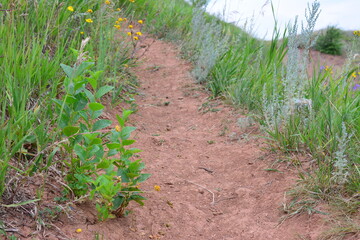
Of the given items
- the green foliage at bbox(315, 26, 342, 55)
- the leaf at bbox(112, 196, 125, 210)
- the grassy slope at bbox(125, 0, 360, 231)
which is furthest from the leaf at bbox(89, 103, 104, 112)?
the green foliage at bbox(315, 26, 342, 55)

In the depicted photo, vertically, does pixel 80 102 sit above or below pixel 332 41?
below

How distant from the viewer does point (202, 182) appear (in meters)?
3.11

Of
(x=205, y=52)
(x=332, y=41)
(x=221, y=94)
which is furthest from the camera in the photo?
(x=332, y=41)

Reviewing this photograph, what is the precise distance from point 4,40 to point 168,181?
5.05ft

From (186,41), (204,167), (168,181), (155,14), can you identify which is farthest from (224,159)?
(155,14)

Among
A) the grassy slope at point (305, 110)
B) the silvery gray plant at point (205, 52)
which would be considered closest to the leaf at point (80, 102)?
the grassy slope at point (305, 110)

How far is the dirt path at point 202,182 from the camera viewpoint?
2402 millimetres

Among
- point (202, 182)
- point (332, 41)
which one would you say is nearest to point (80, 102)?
point (202, 182)

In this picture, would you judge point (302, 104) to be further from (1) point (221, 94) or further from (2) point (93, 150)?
(2) point (93, 150)

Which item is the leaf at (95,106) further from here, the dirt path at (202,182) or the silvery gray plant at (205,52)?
the silvery gray plant at (205,52)

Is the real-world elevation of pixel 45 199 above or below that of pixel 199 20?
below

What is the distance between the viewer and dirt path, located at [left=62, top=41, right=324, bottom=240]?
7.88 feet

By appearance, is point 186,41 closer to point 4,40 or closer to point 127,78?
point 127,78

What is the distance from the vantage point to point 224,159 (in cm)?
342
